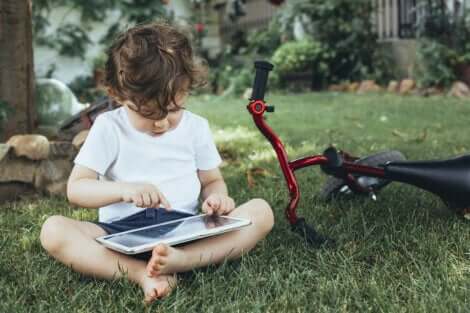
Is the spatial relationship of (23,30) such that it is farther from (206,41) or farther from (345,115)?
(206,41)

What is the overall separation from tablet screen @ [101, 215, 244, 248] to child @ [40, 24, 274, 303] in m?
0.05

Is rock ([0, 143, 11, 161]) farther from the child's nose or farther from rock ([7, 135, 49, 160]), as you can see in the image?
the child's nose

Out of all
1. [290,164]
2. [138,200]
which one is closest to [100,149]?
[138,200]

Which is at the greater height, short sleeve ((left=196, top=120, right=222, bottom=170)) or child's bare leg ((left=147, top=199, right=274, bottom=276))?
short sleeve ((left=196, top=120, right=222, bottom=170))

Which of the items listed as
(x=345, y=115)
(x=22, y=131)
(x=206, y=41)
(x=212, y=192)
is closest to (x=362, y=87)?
(x=345, y=115)

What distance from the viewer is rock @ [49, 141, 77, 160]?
2.91 meters

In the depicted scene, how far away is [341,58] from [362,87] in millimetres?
862

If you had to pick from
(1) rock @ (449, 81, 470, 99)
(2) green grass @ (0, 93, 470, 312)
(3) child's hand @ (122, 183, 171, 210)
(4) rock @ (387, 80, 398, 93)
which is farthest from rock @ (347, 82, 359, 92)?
(3) child's hand @ (122, 183, 171, 210)

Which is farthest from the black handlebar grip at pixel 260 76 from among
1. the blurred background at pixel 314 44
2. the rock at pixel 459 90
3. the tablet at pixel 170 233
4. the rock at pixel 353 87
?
the rock at pixel 353 87

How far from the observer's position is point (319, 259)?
→ 190 centimetres

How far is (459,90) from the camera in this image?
7.21 m

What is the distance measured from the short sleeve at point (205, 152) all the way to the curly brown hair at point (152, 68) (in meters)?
0.21

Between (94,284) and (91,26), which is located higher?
(91,26)

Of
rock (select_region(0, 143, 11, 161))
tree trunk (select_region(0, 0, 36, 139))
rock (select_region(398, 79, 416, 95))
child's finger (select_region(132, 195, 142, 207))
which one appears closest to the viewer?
child's finger (select_region(132, 195, 142, 207))
